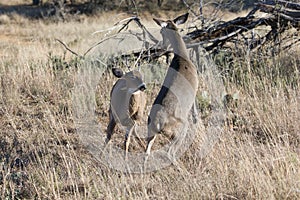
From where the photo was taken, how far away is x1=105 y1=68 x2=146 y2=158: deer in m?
4.52

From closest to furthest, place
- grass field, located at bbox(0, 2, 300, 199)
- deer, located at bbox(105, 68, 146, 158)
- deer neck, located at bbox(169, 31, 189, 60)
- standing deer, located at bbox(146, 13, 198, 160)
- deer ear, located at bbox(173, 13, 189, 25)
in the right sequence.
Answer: grass field, located at bbox(0, 2, 300, 199) < standing deer, located at bbox(146, 13, 198, 160) < deer, located at bbox(105, 68, 146, 158) < deer neck, located at bbox(169, 31, 189, 60) < deer ear, located at bbox(173, 13, 189, 25)

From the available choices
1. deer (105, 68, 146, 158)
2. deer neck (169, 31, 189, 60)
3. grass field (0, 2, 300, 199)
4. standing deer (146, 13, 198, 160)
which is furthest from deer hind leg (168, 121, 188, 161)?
deer neck (169, 31, 189, 60)

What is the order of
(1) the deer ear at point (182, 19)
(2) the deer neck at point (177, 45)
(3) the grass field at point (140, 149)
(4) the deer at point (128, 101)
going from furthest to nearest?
1. (1) the deer ear at point (182, 19)
2. (2) the deer neck at point (177, 45)
3. (4) the deer at point (128, 101)
4. (3) the grass field at point (140, 149)

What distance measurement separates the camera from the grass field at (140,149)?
3734mm

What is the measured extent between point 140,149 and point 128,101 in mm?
734

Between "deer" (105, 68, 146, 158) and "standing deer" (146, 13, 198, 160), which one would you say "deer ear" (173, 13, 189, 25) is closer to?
"standing deer" (146, 13, 198, 160)

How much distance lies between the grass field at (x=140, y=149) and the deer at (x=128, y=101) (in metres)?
0.49

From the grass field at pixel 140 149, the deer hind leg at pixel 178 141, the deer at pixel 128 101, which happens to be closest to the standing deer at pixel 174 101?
the deer hind leg at pixel 178 141

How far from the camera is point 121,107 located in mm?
4605

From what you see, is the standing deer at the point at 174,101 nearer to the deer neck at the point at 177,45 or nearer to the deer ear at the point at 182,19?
the deer neck at the point at 177,45

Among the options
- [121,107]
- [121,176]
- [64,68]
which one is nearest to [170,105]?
[121,107]

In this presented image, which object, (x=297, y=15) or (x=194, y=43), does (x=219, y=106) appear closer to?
(x=194, y=43)

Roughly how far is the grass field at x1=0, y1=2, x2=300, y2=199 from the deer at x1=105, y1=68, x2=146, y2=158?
0.49 m

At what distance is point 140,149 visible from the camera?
507cm
